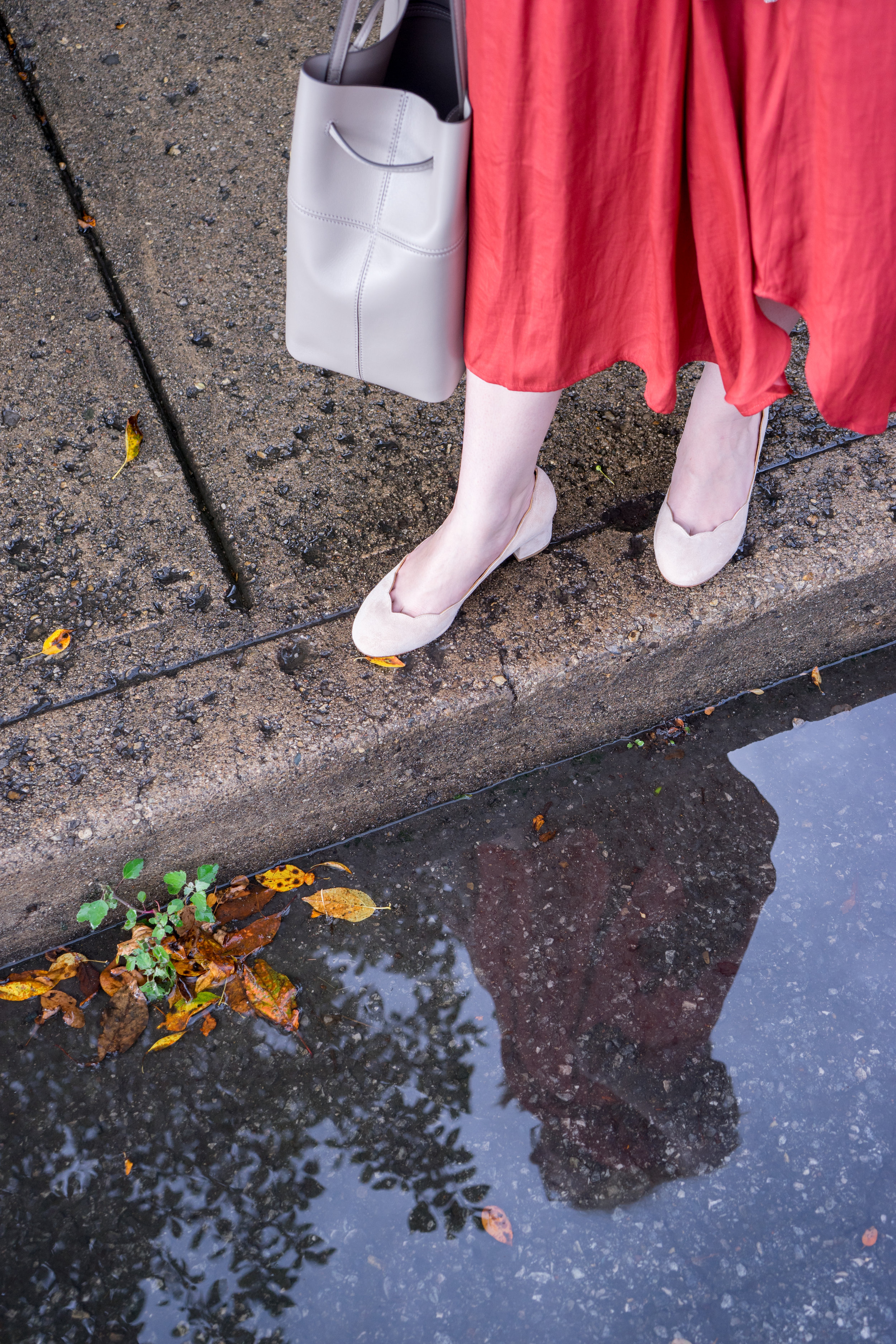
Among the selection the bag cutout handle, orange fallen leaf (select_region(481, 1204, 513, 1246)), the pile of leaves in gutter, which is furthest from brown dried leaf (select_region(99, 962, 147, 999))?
the bag cutout handle

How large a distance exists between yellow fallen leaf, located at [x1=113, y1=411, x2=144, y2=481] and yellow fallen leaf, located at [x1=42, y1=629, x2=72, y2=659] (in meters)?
0.36

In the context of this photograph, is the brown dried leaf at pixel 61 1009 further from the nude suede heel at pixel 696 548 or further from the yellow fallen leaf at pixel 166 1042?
the nude suede heel at pixel 696 548

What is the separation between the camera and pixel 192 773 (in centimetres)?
153

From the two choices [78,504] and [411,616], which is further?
[78,504]

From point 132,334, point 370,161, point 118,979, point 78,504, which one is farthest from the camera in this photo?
point 132,334

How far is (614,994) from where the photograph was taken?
1564 mm

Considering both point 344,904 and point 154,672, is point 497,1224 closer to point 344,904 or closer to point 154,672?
point 344,904

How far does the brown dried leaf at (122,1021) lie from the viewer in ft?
5.01

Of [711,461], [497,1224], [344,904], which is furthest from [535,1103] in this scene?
[711,461]

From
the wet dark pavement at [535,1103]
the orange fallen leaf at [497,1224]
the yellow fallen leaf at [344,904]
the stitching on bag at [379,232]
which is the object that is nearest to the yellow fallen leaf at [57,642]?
the wet dark pavement at [535,1103]

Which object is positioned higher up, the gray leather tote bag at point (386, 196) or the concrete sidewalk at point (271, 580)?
the gray leather tote bag at point (386, 196)

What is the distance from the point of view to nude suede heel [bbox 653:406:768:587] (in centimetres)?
167

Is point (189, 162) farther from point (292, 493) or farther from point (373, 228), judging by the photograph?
point (373, 228)

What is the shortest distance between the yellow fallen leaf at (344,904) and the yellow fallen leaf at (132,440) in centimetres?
90
